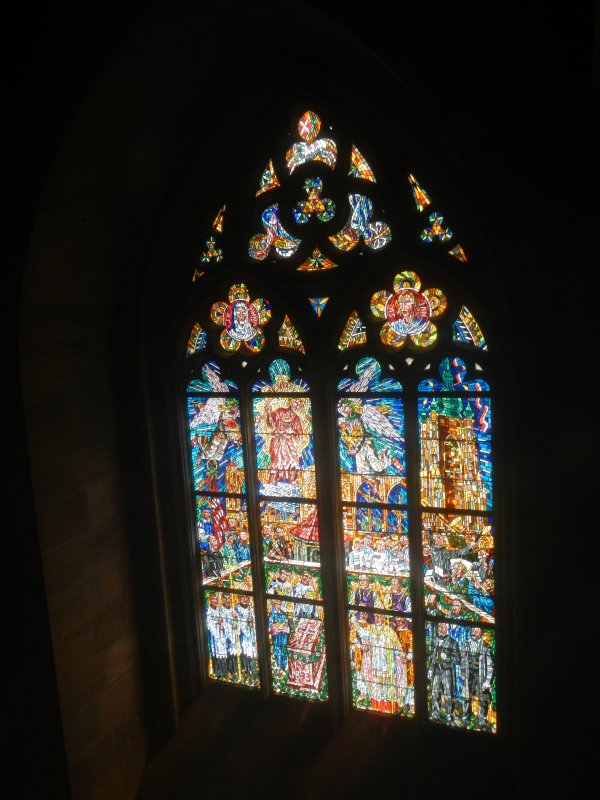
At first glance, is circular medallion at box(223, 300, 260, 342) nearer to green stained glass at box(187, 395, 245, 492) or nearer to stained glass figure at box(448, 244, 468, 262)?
green stained glass at box(187, 395, 245, 492)

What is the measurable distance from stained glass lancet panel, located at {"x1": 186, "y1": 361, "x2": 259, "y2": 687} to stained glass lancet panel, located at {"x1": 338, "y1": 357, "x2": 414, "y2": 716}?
73cm

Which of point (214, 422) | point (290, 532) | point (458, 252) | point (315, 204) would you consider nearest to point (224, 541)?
point (290, 532)

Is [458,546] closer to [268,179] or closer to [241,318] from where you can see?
[241,318]

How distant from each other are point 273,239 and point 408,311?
0.98 meters

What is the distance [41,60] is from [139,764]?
4331 millimetres

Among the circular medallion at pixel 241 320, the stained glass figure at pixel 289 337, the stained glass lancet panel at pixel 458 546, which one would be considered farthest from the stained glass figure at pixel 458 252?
the circular medallion at pixel 241 320

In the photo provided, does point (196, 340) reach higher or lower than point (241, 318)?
lower

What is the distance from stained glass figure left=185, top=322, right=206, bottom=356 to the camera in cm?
455

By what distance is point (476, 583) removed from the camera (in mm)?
4020

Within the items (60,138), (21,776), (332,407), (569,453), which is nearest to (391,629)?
(332,407)

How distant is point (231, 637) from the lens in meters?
4.75

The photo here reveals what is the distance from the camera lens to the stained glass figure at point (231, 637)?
15.4 feet

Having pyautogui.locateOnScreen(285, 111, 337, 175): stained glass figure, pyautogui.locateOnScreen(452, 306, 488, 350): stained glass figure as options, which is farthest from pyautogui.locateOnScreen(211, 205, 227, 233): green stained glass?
pyautogui.locateOnScreen(452, 306, 488, 350): stained glass figure

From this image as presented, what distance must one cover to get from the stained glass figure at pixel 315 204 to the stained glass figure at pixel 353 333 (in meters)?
0.61
